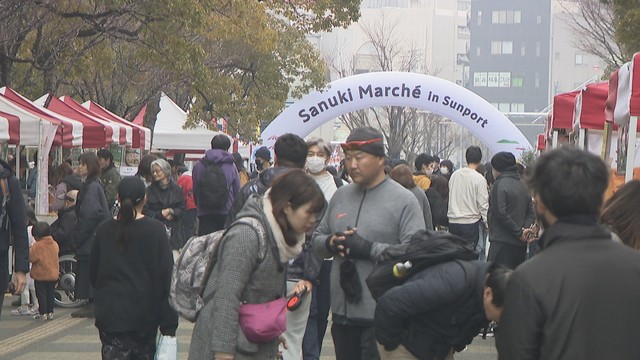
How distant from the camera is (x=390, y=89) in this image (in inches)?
1296

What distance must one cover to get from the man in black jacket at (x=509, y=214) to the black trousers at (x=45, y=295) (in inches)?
184

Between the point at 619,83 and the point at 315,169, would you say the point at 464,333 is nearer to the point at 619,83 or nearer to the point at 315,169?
the point at 315,169

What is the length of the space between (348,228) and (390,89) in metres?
26.1

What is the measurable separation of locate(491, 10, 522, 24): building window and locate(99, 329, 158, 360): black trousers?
137 meters

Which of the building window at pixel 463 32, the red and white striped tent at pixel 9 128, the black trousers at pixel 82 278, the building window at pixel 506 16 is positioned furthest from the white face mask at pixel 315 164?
the building window at pixel 463 32

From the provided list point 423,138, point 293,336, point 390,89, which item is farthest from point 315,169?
point 423,138

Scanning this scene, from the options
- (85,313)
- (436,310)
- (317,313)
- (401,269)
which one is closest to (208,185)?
(85,313)

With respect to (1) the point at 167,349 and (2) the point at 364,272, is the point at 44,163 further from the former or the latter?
(2) the point at 364,272

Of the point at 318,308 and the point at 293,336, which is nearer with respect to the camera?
the point at 293,336

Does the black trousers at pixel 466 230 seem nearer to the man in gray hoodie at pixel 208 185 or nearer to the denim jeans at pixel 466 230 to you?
the denim jeans at pixel 466 230

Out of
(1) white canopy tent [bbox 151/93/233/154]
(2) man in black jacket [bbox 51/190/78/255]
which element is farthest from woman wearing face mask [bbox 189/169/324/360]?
(1) white canopy tent [bbox 151/93/233/154]

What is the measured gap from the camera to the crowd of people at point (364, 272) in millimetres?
4020

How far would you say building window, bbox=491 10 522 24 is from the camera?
142 meters

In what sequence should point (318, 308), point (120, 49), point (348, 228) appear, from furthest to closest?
point (120, 49)
point (318, 308)
point (348, 228)
